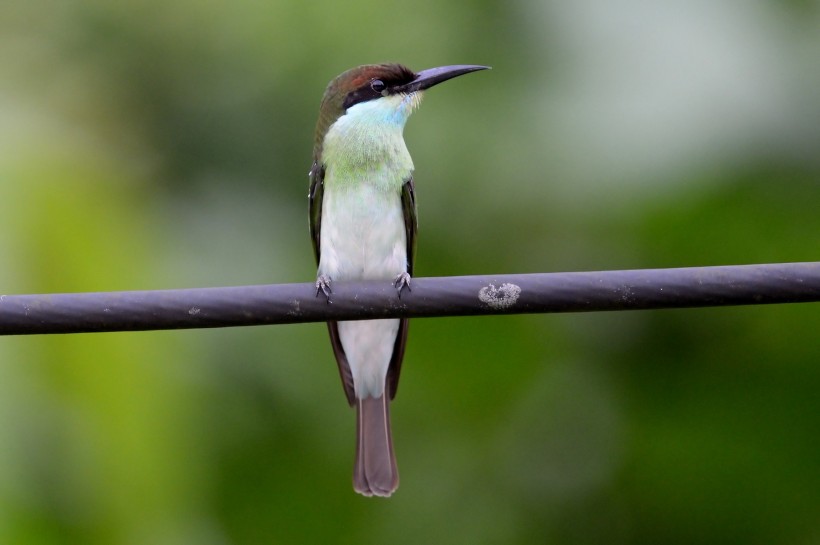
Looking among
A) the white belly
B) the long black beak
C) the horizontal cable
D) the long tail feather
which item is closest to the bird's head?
the long black beak

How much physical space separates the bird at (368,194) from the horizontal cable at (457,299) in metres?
1.33

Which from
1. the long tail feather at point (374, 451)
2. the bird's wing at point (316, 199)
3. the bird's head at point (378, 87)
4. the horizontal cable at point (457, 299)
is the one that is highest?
the bird's head at point (378, 87)

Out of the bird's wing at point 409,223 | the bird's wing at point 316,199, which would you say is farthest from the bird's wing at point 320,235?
the bird's wing at point 409,223

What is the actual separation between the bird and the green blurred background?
0.11m

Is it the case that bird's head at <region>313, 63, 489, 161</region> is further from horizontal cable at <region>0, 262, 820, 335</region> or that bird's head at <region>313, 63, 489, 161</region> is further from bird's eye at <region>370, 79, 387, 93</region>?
horizontal cable at <region>0, 262, 820, 335</region>

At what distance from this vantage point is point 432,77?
11.9 feet

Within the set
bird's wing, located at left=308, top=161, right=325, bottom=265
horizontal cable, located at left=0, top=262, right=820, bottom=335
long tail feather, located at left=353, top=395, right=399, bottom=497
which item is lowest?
long tail feather, located at left=353, top=395, right=399, bottom=497

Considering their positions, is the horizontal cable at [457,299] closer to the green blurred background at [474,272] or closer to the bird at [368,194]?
the green blurred background at [474,272]

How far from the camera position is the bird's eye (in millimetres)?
3673

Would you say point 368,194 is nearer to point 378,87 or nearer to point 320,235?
point 320,235

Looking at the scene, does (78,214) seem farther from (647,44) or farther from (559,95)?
(647,44)

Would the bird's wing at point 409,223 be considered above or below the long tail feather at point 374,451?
above

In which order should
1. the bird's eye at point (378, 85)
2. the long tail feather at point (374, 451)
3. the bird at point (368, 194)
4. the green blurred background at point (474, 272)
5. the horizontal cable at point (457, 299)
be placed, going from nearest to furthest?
1. the horizontal cable at point (457, 299)
2. the green blurred background at point (474, 272)
3. the long tail feather at point (374, 451)
4. the bird at point (368, 194)
5. the bird's eye at point (378, 85)

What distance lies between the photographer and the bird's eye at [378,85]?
3.67 metres
